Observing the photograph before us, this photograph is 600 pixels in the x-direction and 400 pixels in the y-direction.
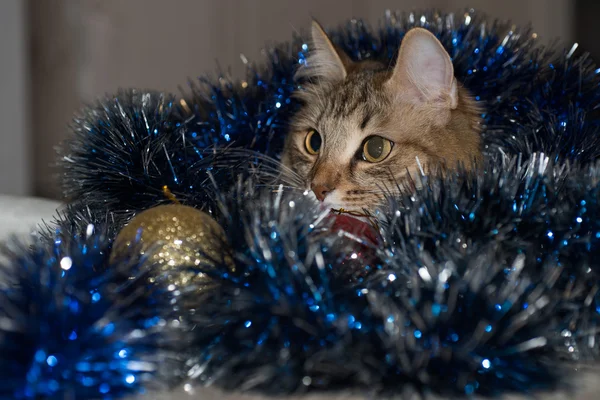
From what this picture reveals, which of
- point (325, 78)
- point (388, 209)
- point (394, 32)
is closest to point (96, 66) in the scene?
point (325, 78)

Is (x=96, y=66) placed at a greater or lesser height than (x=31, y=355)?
greater

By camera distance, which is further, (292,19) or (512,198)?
(292,19)

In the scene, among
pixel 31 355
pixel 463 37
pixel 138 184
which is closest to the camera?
pixel 31 355

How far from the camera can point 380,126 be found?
1.00m

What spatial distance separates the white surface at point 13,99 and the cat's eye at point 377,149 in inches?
63.5

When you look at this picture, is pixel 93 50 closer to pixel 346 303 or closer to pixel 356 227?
pixel 356 227

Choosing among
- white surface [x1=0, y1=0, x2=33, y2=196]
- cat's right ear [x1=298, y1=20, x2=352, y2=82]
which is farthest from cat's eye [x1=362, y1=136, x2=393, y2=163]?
white surface [x1=0, y1=0, x2=33, y2=196]

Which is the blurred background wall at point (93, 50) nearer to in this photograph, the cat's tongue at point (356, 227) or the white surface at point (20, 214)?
the white surface at point (20, 214)

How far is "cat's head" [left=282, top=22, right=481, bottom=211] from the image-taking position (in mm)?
932

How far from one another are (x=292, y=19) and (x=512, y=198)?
2.30m

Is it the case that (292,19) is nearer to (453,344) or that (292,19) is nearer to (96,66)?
(96,66)

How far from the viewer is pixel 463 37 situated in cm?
100

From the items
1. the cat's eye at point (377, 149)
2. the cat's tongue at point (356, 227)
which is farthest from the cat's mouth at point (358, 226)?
the cat's eye at point (377, 149)

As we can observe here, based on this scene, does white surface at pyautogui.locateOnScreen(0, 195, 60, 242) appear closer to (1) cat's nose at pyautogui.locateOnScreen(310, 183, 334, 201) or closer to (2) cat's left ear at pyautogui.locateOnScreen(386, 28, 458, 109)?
(1) cat's nose at pyautogui.locateOnScreen(310, 183, 334, 201)
